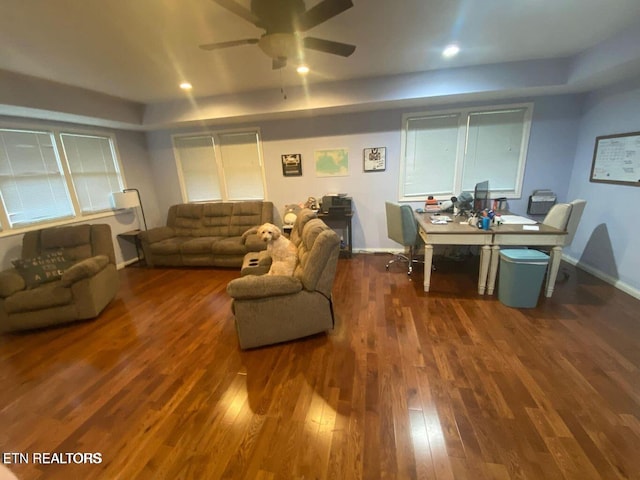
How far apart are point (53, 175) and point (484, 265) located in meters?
5.87

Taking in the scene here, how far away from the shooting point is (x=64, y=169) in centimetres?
379

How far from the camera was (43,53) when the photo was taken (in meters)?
2.44

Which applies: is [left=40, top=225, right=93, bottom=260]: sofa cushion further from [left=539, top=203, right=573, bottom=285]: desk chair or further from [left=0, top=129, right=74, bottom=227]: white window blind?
[left=539, top=203, right=573, bottom=285]: desk chair

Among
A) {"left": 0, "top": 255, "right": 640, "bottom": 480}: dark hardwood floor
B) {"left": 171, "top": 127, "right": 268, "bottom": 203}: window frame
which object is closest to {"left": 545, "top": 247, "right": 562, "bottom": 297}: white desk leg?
{"left": 0, "top": 255, "right": 640, "bottom": 480}: dark hardwood floor

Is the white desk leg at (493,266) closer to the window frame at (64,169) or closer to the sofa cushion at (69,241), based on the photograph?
the sofa cushion at (69,241)

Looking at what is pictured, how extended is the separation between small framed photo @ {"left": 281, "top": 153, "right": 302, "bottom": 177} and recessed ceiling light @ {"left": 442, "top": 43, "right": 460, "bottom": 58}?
2.46 meters

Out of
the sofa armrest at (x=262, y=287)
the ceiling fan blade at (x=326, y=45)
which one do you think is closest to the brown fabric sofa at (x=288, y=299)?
the sofa armrest at (x=262, y=287)

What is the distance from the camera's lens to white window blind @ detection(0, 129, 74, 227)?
3.23 meters

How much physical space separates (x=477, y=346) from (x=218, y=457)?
Result: 2.05 m

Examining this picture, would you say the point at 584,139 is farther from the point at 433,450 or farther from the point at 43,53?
the point at 43,53

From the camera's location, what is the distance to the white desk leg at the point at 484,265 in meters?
2.87

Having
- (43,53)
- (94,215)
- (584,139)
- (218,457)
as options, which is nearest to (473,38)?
(584,139)

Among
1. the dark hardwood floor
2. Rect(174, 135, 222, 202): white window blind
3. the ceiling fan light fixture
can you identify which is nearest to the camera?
the dark hardwood floor

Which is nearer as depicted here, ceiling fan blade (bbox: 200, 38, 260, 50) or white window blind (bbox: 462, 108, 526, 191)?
ceiling fan blade (bbox: 200, 38, 260, 50)
